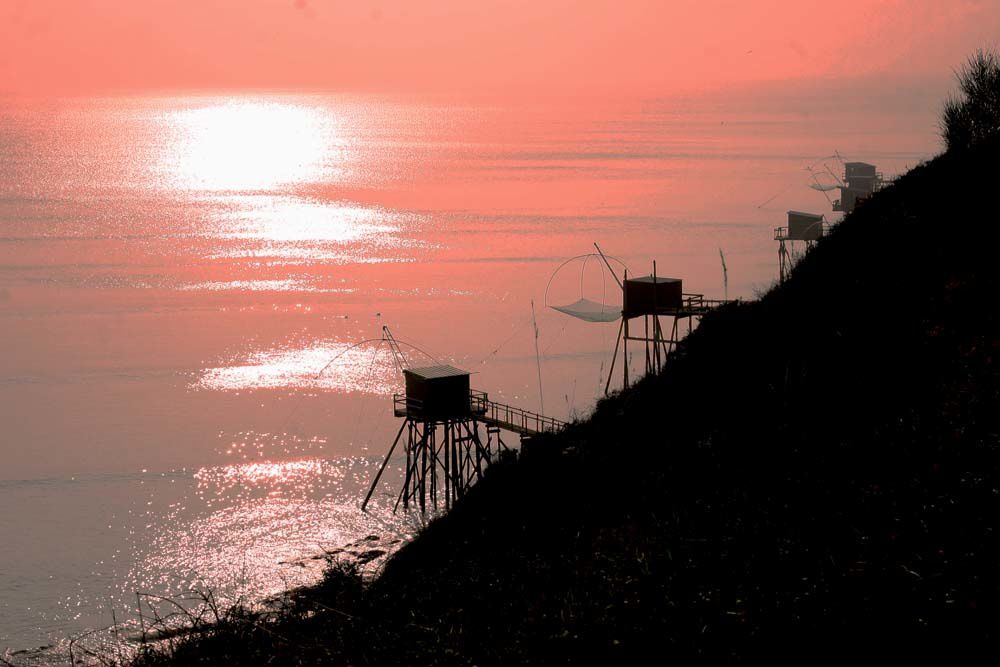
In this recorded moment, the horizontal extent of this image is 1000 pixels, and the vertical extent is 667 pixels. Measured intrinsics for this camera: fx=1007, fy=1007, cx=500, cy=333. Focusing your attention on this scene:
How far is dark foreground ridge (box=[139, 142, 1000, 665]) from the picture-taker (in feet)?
44.3

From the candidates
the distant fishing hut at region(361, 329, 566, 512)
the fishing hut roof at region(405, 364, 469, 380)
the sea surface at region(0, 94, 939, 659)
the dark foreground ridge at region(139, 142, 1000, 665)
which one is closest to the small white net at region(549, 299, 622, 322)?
the sea surface at region(0, 94, 939, 659)

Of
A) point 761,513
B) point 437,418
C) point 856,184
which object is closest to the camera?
point 761,513

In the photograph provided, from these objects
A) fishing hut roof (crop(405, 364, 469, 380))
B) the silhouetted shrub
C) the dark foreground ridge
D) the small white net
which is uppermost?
the silhouetted shrub

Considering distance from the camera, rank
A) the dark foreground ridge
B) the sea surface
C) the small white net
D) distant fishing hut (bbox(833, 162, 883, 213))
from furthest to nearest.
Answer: distant fishing hut (bbox(833, 162, 883, 213)) < the small white net < the sea surface < the dark foreground ridge

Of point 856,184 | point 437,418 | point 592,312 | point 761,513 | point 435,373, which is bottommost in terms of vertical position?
point 761,513

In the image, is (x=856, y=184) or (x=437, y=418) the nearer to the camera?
(x=437, y=418)

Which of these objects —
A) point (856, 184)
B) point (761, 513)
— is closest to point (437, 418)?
point (761, 513)

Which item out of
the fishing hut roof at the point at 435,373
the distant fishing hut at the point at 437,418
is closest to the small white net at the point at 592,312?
the distant fishing hut at the point at 437,418

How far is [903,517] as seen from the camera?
52.2ft

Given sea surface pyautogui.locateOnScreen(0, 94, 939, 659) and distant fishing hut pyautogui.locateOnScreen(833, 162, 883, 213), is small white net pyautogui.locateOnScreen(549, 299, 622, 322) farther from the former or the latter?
distant fishing hut pyautogui.locateOnScreen(833, 162, 883, 213)

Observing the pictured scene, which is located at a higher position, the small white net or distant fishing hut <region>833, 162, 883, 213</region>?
distant fishing hut <region>833, 162, 883, 213</region>

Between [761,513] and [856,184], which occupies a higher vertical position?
[856,184]

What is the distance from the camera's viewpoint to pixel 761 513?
58.4 feet

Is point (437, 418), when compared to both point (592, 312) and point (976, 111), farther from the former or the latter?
point (976, 111)
